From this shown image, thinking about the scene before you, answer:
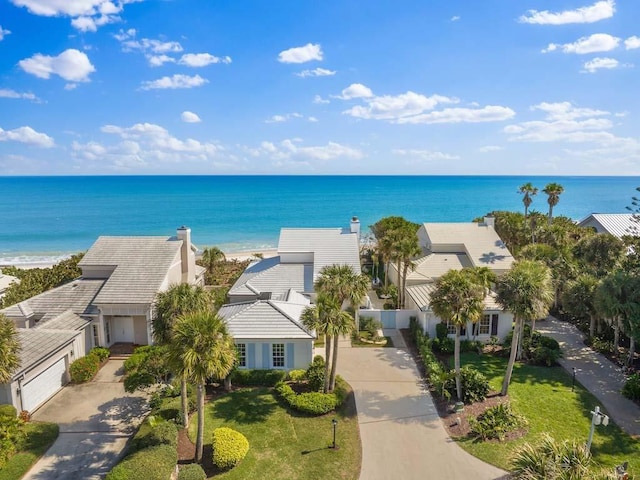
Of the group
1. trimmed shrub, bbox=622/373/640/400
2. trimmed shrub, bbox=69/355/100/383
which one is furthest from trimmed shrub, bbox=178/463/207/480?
trimmed shrub, bbox=622/373/640/400

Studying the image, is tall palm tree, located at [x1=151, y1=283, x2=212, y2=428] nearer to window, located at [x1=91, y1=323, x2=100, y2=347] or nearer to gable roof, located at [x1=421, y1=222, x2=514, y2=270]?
window, located at [x1=91, y1=323, x2=100, y2=347]

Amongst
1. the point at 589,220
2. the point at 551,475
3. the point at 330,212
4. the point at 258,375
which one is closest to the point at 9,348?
the point at 258,375

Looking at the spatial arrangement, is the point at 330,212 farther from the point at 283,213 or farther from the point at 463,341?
the point at 463,341

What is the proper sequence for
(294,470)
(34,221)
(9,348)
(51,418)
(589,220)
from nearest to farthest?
(294,470) < (9,348) < (51,418) < (589,220) < (34,221)

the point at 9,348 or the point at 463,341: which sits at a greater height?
the point at 9,348

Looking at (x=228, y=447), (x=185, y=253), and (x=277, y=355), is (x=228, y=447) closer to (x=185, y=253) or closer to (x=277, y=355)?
(x=277, y=355)

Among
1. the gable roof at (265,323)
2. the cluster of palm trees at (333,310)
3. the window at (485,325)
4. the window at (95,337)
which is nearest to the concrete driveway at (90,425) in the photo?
the window at (95,337)
